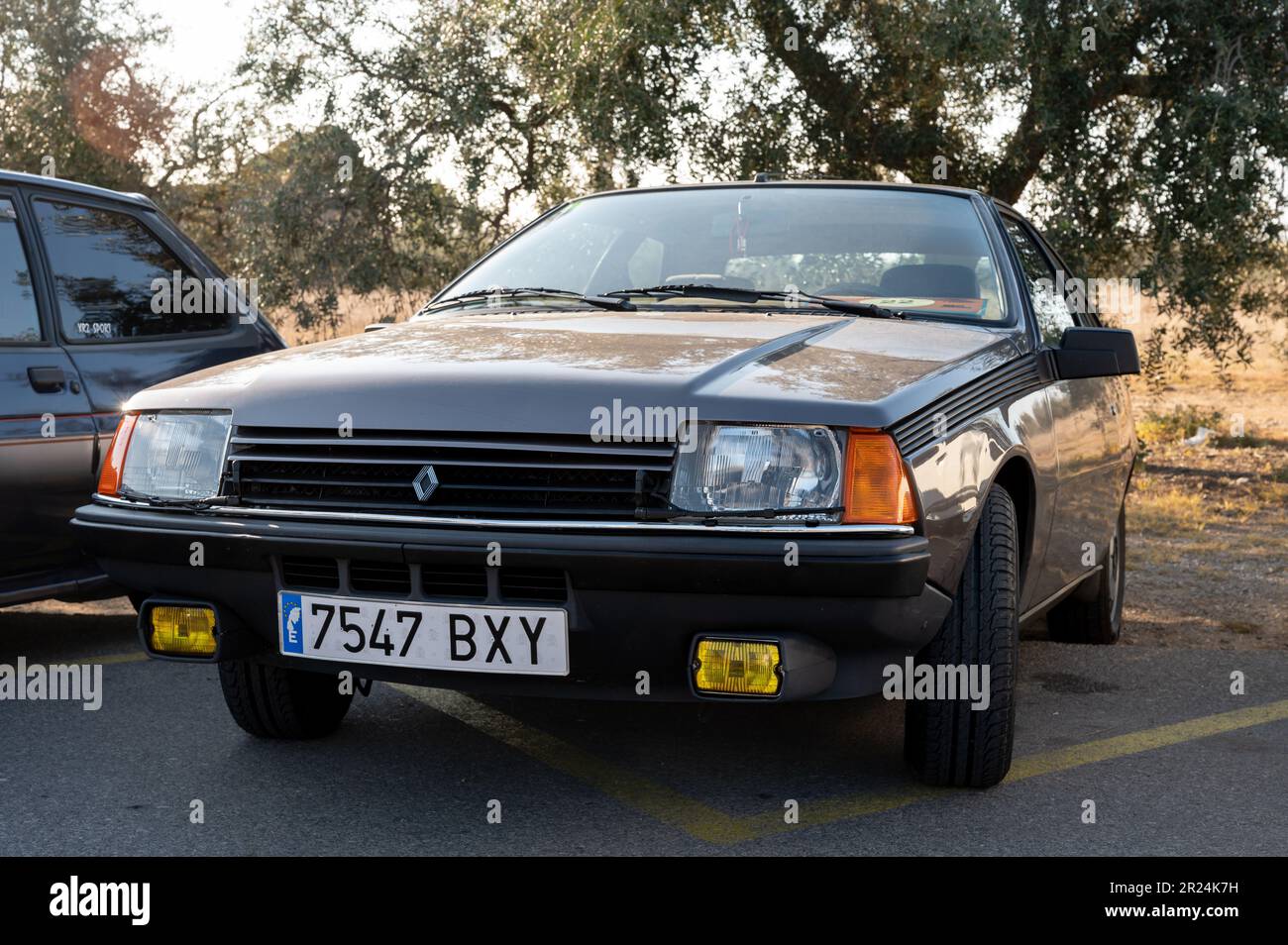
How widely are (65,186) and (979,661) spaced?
369 centimetres

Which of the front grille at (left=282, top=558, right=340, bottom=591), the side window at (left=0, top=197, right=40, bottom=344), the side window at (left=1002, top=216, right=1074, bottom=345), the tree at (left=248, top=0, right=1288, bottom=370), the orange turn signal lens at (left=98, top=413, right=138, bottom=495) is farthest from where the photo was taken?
the tree at (left=248, top=0, right=1288, bottom=370)

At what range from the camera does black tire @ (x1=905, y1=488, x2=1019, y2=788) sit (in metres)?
2.99

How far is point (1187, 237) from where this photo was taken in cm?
963

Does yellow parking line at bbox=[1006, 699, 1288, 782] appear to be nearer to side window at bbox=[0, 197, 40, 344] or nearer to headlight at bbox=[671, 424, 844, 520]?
headlight at bbox=[671, 424, 844, 520]

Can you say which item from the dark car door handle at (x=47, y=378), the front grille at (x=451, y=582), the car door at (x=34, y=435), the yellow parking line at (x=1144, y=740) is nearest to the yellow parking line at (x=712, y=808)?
the yellow parking line at (x=1144, y=740)

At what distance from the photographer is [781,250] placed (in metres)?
4.01

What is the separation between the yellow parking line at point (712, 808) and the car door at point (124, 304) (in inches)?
61.8

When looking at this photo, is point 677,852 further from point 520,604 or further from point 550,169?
point 550,169

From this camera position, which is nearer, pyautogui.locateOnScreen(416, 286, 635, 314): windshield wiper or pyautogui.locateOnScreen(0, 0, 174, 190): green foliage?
pyautogui.locateOnScreen(416, 286, 635, 314): windshield wiper

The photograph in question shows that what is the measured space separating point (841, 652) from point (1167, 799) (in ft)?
3.49

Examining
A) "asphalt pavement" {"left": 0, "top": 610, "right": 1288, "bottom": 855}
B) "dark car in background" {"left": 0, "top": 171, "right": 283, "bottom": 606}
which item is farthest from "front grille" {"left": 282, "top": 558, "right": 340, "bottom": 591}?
"dark car in background" {"left": 0, "top": 171, "right": 283, "bottom": 606}

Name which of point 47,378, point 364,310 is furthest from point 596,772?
point 364,310

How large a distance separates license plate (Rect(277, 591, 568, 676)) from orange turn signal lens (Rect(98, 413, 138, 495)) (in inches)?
24.2

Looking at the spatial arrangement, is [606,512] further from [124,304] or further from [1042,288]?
[124,304]
